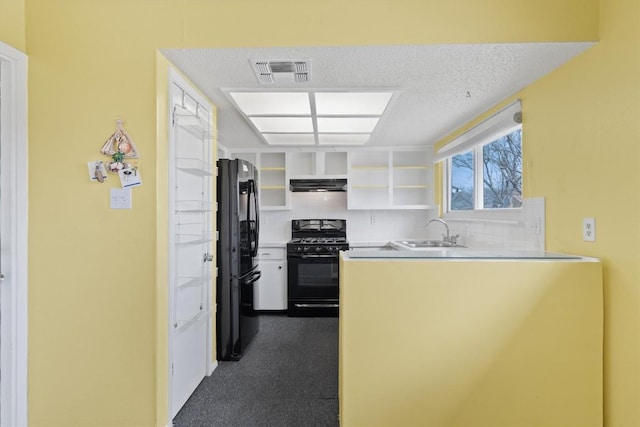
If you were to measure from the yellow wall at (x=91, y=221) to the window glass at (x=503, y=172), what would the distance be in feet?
7.96

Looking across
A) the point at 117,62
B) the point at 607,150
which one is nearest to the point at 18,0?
the point at 117,62

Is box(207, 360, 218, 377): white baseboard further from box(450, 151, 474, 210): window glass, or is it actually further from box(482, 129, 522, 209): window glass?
box(450, 151, 474, 210): window glass

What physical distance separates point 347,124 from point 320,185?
1.20m

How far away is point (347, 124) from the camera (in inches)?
119

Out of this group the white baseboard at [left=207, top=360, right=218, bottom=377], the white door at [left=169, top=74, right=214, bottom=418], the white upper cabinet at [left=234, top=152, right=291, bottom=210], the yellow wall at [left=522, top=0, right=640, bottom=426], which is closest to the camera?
the yellow wall at [left=522, top=0, right=640, bottom=426]

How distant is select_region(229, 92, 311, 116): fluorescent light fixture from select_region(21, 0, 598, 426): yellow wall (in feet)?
2.06

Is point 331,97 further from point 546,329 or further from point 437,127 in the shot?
point 546,329

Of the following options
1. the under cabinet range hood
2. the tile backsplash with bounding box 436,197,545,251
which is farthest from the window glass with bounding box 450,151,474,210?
the under cabinet range hood

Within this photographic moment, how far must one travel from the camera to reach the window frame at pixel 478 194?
8.35 feet

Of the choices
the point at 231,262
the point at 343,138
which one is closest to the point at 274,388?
the point at 231,262

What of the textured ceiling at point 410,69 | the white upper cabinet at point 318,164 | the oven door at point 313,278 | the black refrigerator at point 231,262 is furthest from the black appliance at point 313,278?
the textured ceiling at point 410,69

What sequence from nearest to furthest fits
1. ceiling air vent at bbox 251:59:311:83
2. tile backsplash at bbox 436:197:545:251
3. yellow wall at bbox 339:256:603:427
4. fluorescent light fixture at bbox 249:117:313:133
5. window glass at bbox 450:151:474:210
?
yellow wall at bbox 339:256:603:427, ceiling air vent at bbox 251:59:311:83, tile backsplash at bbox 436:197:545:251, fluorescent light fixture at bbox 249:117:313:133, window glass at bbox 450:151:474:210

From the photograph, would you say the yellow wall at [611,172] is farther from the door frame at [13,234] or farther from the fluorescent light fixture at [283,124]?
the door frame at [13,234]

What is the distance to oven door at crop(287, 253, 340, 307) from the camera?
3883 mm
